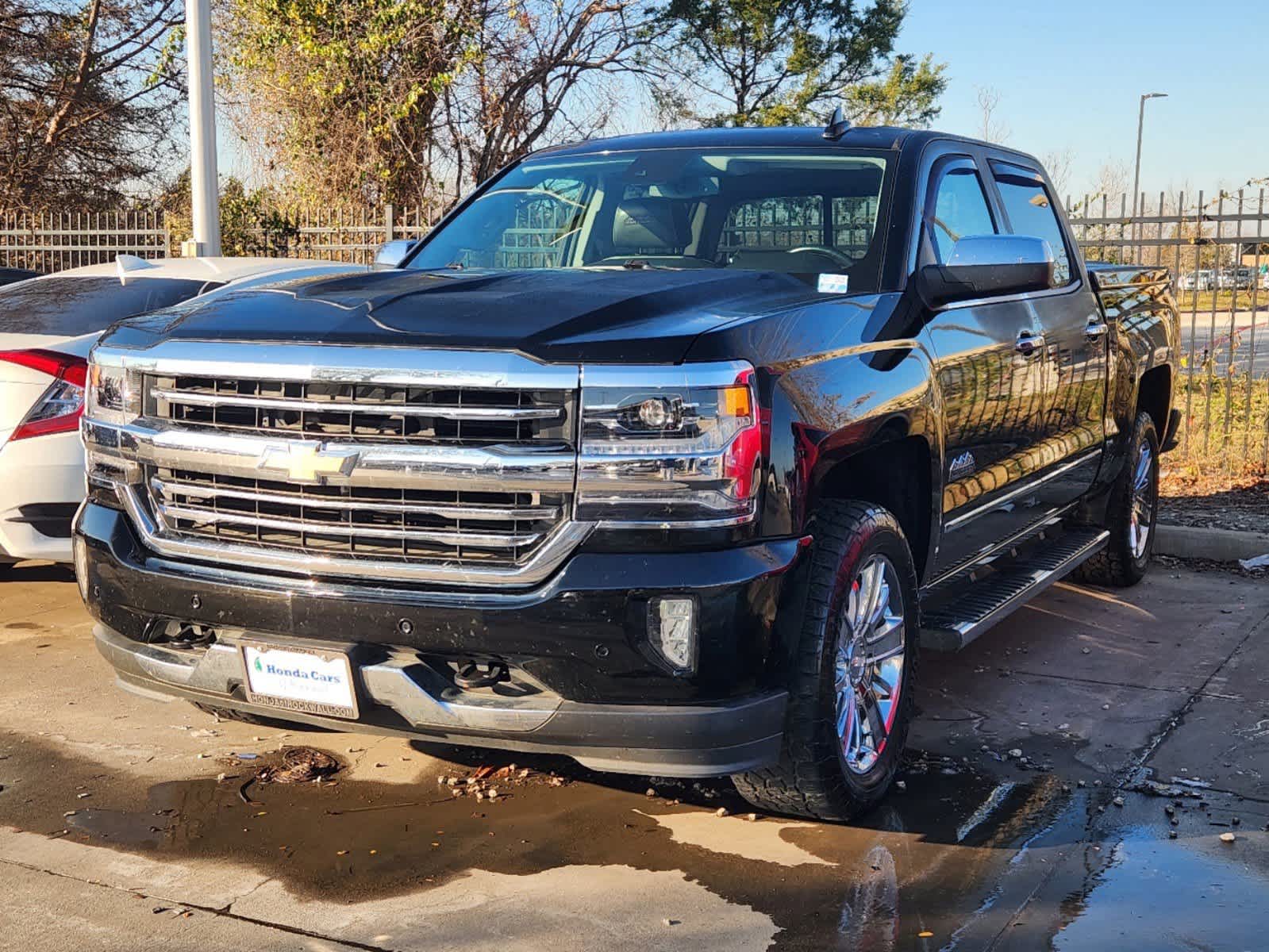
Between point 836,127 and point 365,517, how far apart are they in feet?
8.02

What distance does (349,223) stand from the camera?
48.4ft

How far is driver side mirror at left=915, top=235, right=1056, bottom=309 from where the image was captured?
172 inches

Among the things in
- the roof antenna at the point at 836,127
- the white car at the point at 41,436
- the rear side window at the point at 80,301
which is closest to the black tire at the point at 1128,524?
the roof antenna at the point at 836,127

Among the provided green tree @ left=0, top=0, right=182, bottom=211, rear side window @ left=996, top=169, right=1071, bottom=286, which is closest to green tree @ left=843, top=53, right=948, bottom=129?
green tree @ left=0, top=0, right=182, bottom=211

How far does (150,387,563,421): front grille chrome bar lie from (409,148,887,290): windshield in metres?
1.41

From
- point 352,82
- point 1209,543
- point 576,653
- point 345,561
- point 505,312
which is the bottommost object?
point 1209,543

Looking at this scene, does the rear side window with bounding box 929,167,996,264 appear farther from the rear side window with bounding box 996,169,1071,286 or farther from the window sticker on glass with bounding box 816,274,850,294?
the window sticker on glass with bounding box 816,274,850,294

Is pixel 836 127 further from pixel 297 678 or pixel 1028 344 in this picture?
pixel 297 678

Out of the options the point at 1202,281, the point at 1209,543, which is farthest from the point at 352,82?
the point at 1209,543

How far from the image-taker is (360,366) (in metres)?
3.37

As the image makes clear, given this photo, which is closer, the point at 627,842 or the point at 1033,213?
the point at 627,842

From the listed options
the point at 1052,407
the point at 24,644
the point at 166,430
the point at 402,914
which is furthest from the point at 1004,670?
the point at 24,644

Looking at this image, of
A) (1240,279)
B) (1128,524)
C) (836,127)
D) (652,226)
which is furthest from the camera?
(1240,279)

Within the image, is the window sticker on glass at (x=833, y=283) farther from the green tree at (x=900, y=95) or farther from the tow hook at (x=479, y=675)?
the green tree at (x=900, y=95)
